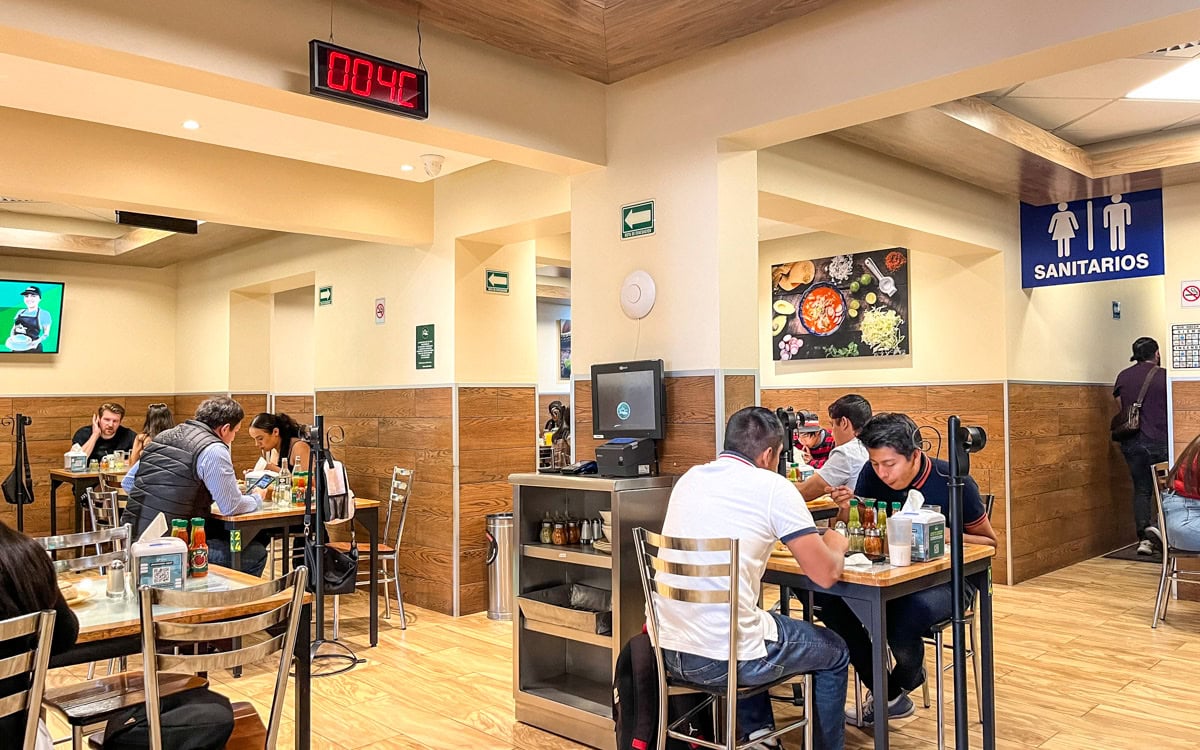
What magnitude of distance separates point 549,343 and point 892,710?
8697 millimetres

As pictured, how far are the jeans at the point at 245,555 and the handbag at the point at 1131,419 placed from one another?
261 inches

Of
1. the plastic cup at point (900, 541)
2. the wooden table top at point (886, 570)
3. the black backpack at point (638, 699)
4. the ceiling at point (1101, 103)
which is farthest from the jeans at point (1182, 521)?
the black backpack at point (638, 699)

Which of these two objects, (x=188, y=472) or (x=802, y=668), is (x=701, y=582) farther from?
(x=188, y=472)

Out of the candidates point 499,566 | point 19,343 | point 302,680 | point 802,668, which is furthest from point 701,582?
point 19,343

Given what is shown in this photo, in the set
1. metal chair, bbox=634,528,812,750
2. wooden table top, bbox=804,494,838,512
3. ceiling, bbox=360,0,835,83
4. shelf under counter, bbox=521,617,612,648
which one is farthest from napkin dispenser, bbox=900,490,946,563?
ceiling, bbox=360,0,835,83

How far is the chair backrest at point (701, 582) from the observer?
2.72 m

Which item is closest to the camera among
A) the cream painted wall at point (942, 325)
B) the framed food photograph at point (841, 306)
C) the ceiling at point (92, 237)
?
the cream painted wall at point (942, 325)

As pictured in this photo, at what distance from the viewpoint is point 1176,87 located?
16.1 ft

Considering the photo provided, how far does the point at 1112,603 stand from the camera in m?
5.98

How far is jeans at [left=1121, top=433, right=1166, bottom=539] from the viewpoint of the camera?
7.28 metres

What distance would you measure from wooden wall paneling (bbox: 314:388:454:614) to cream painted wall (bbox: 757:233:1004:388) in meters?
2.41

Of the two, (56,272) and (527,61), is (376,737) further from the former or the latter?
(56,272)

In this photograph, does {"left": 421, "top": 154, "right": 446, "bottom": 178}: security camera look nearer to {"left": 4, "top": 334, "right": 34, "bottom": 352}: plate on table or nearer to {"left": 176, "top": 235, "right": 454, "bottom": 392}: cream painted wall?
{"left": 176, "top": 235, "right": 454, "bottom": 392}: cream painted wall

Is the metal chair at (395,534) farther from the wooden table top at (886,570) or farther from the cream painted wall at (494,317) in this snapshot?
the wooden table top at (886,570)
